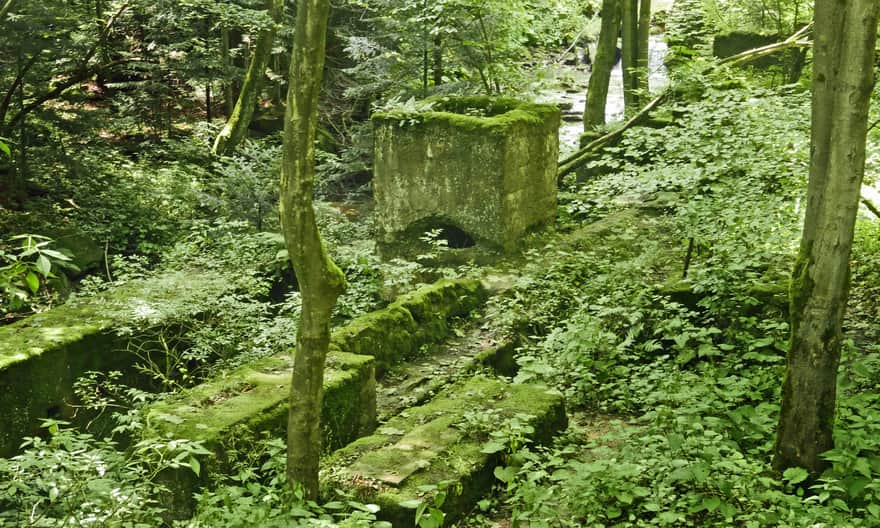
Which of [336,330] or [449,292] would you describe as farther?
[449,292]

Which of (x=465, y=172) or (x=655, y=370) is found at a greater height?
(x=465, y=172)

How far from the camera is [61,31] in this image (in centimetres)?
1423

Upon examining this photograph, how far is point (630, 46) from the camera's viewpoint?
50.9ft

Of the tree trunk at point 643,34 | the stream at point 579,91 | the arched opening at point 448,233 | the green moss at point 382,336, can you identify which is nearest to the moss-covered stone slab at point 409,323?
the green moss at point 382,336

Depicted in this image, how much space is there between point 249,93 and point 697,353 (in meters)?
12.0

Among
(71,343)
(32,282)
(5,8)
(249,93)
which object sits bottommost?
(71,343)

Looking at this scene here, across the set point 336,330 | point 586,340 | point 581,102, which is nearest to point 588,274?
point 586,340

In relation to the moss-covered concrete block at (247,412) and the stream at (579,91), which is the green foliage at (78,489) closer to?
the moss-covered concrete block at (247,412)

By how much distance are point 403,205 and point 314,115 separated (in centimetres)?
677

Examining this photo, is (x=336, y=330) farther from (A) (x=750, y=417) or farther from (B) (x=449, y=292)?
(A) (x=750, y=417)

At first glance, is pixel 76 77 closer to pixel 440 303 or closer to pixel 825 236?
pixel 440 303

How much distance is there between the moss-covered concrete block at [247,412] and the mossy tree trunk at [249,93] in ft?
34.8

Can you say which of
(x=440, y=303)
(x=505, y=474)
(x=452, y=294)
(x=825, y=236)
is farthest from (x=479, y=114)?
(x=505, y=474)

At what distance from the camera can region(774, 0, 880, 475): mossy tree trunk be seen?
4.50 metres
